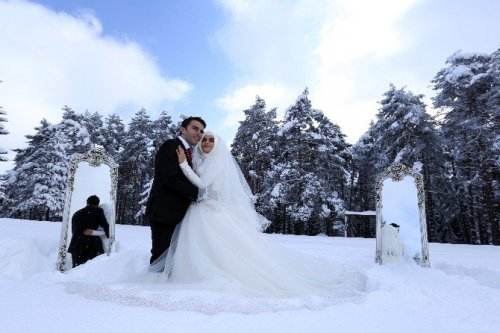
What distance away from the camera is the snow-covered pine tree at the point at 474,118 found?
74.5 feet

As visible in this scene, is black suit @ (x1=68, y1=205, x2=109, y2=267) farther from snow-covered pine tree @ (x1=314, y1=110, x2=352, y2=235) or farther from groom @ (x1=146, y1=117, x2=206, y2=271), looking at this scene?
snow-covered pine tree @ (x1=314, y1=110, x2=352, y2=235)

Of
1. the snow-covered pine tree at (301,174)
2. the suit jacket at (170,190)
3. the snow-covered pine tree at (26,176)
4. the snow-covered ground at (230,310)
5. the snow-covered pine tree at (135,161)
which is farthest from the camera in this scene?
the snow-covered pine tree at (135,161)

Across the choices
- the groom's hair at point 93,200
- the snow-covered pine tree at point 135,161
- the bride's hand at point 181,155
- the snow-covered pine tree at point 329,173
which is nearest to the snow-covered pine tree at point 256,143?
the snow-covered pine tree at point 329,173

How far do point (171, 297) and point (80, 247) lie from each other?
5220 millimetres

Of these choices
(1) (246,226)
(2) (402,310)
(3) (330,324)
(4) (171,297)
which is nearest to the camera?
(3) (330,324)

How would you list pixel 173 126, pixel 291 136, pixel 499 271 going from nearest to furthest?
1. pixel 499 271
2. pixel 291 136
3. pixel 173 126

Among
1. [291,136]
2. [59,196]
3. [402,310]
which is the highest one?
[291,136]

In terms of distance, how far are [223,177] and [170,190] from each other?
0.87 meters

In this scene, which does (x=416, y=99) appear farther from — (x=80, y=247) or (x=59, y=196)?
(x=59, y=196)

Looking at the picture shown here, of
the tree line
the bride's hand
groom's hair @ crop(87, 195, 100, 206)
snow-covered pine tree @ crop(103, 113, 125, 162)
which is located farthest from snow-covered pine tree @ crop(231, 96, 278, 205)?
the bride's hand

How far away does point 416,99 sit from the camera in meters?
28.0

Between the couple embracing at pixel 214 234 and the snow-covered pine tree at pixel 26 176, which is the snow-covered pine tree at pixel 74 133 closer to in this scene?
the snow-covered pine tree at pixel 26 176

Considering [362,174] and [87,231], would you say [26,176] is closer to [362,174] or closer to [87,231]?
[87,231]

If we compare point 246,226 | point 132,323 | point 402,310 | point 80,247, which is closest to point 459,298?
point 402,310
